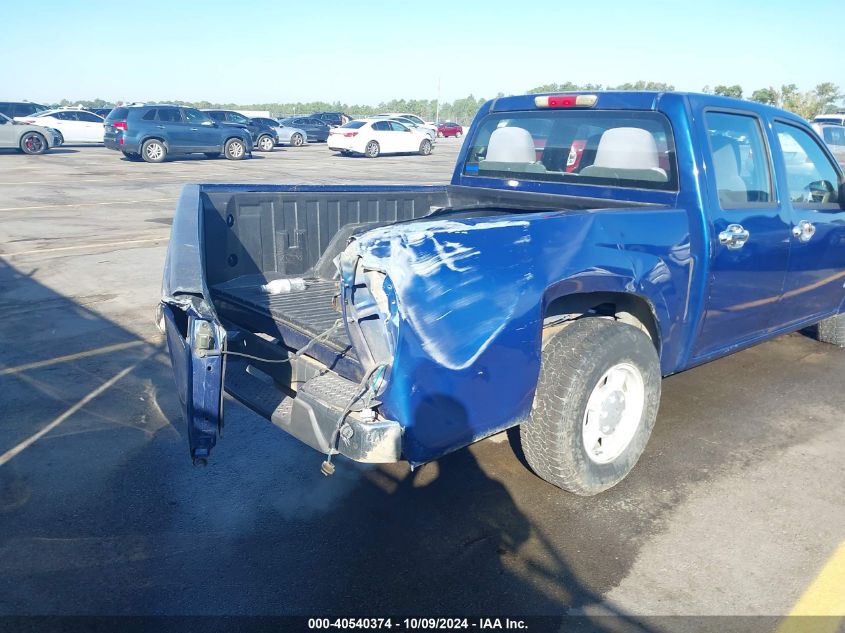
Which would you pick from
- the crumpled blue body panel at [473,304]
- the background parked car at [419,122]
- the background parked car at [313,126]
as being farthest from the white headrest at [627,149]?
the background parked car at [313,126]

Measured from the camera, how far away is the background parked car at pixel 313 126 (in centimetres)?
3604

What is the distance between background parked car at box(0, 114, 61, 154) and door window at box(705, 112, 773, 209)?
25224mm

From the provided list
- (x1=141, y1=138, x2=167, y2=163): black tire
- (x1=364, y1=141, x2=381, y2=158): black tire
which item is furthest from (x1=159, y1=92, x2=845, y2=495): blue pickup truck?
(x1=364, y1=141, x2=381, y2=158): black tire

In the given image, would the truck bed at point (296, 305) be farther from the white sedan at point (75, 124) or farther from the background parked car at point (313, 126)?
the background parked car at point (313, 126)

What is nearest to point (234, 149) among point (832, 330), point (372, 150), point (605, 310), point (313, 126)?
point (372, 150)

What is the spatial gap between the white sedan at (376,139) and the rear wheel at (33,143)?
10.3m

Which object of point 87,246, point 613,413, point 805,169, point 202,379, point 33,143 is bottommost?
point 33,143

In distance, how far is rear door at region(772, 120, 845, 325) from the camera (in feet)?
14.7

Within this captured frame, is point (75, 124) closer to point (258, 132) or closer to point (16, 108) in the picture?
point (16, 108)

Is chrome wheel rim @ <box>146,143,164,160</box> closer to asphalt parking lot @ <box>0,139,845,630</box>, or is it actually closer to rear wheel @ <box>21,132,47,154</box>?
rear wheel @ <box>21,132,47,154</box>

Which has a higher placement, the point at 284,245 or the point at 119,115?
the point at 284,245

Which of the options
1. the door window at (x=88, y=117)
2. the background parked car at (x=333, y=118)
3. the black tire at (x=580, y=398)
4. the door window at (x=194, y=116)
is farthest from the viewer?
the background parked car at (x=333, y=118)

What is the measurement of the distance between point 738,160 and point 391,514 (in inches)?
113

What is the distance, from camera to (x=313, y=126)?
36312 millimetres
